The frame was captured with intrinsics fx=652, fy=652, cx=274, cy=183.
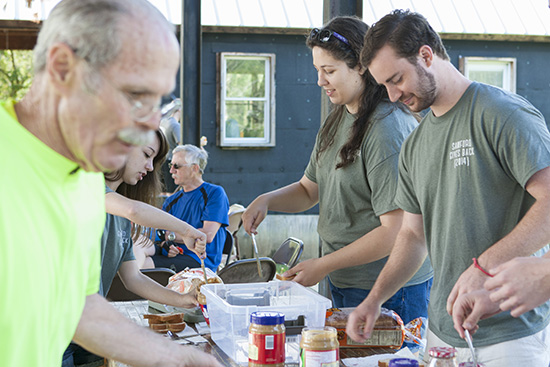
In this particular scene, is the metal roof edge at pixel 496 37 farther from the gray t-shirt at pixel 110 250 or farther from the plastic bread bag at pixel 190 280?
the gray t-shirt at pixel 110 250

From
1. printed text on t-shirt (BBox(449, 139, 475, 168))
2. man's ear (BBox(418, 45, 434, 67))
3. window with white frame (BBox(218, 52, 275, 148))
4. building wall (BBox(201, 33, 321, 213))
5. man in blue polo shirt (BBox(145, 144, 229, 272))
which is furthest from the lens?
window with white frame (BBox(218, 52, 275, 148))

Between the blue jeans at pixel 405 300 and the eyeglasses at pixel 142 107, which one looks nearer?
the eyeglasses at pixel 142 107

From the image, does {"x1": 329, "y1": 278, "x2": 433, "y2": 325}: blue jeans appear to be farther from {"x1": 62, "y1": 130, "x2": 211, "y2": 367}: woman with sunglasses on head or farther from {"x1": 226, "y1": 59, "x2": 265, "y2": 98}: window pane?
{"x1": 226, "y1": 59, "x2": 265, "y2": 98}: window pane

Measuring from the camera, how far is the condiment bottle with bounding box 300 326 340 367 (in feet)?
5.79

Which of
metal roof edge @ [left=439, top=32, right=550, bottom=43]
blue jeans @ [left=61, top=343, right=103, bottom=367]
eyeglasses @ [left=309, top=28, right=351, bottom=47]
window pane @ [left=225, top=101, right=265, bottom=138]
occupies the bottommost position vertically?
blue jeans @ [left=61, top=343, right=103, bottom=367]

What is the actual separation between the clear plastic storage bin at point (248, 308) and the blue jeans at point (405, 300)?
43 cm

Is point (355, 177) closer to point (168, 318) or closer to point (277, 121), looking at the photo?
point (168, 318)

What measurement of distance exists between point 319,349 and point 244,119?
835 cm

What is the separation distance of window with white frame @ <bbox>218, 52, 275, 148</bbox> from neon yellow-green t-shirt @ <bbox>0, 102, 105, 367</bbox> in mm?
8558

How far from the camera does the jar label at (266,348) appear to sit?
6.07ft

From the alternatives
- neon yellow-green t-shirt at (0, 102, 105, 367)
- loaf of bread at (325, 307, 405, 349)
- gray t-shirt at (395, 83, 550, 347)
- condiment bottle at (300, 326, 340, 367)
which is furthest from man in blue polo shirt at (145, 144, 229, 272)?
neon yellow-green t-shirt at (0, 102, 105, 367)

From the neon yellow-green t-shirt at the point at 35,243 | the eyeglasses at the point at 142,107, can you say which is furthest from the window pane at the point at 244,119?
the eyeglasses at the point at 142,107

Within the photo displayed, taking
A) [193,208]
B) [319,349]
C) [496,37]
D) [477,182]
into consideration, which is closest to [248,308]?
[319,349]

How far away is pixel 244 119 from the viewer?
9.97 meters
